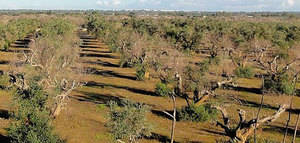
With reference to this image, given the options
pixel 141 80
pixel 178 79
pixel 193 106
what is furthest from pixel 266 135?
pixel 141 80

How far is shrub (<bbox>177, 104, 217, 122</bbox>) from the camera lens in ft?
124

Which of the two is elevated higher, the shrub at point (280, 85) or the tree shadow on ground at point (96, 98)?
the shrub at point (280, 85)

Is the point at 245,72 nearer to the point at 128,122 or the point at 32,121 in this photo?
the point at 128,122

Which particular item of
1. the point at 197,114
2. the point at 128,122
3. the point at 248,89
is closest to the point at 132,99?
the point at 197,114

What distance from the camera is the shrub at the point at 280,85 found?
165 ft

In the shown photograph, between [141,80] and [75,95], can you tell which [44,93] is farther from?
[141,80]

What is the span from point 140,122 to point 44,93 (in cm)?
1123

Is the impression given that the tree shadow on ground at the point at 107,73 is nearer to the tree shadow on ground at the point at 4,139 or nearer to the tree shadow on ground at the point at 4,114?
the tree shadow on ground at the point at 4,114

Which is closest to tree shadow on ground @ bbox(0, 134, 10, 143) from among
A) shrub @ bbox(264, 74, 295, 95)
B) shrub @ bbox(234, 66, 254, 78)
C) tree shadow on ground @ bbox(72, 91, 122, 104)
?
tree shadow on ground @ bbox(72, 91, 122, 104)

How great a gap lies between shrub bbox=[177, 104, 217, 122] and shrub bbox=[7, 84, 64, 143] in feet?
47.6

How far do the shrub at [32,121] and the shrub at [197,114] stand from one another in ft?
47.6

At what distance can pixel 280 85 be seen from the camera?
166ft

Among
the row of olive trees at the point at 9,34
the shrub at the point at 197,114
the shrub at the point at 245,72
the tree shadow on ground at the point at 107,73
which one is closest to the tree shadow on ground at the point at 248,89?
the shrub at the point at 245,72

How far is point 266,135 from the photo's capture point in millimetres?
34062
